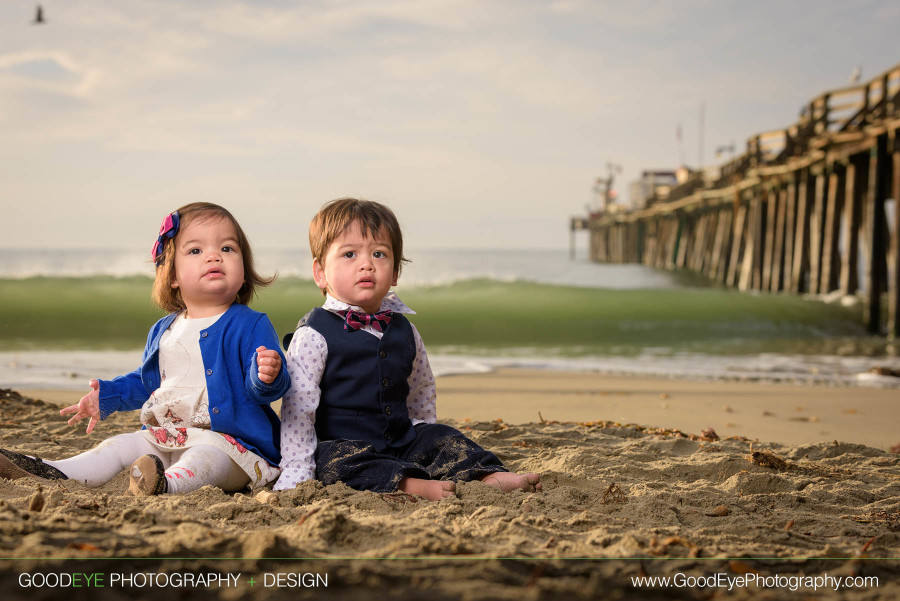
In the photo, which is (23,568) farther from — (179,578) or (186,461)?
(186,461)

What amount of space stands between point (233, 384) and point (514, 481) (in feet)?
4.00

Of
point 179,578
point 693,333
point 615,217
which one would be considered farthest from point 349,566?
point 615,217

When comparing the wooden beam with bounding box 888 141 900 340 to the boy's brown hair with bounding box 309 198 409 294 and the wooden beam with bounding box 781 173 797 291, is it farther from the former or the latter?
the boy's brown hair with bounding box 309 198 409 294

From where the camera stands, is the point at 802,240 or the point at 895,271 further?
the point at 802,240

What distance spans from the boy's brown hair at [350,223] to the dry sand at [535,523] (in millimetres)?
1014

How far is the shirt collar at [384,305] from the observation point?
3.29 m

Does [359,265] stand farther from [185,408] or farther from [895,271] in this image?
[895,271]

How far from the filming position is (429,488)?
9.65 ft

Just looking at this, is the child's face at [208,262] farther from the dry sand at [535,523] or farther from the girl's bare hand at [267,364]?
the dry sand at [535,523]

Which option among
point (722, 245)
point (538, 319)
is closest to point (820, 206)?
point (538, 319)

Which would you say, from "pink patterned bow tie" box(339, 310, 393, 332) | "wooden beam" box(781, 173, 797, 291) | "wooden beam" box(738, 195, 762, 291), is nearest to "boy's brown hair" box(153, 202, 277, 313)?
"pink patterned bow tie" box(339, 310, 393, 332)

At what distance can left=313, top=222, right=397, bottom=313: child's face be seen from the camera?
3.22 m

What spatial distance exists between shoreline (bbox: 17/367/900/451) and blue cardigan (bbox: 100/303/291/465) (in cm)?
201

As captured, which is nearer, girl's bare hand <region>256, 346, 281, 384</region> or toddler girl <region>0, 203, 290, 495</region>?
girl's bare hand <region>256, 346, 281, 384</region>
